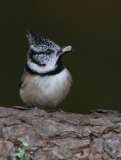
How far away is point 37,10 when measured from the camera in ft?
14.8

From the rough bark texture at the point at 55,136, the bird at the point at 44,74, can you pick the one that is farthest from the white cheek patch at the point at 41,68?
the rough bark texture at the point at 55,136

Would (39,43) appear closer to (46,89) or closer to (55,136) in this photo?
(46,89)

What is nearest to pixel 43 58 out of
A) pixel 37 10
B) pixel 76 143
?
pixel 76 143

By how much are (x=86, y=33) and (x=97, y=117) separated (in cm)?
195

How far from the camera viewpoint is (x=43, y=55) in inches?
131

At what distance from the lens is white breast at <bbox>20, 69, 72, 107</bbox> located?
324cm

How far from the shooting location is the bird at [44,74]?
3.25m

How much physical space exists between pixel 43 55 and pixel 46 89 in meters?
0.28

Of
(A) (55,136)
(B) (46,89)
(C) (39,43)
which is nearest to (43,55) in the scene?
(C) (39,43)

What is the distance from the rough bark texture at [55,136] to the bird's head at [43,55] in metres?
0.64

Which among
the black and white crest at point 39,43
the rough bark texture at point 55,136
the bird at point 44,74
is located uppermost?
the black and white crest at point 39,43

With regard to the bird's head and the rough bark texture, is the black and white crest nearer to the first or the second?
the bird's head

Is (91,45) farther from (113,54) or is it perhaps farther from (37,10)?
(37,10)

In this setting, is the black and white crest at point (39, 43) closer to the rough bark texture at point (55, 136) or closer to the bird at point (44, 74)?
the bird at point (44, 74)
